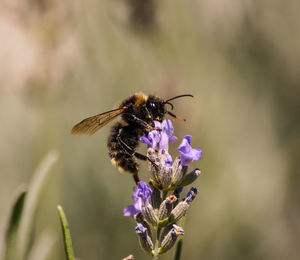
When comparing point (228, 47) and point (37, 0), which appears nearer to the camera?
point (37, 0)

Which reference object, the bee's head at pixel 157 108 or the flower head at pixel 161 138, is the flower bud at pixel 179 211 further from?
the bee's head at pixel 157 108

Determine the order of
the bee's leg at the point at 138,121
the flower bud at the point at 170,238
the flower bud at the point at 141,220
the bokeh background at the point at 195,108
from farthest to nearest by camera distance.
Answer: the bokeh background at the point at 195,108, the bee's leg at the point at 138,121, the flower bud at the point at 141,220, the flower bud at the point at 170,238

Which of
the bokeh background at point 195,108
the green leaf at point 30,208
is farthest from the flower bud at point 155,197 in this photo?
the bokeh background at point 195,108

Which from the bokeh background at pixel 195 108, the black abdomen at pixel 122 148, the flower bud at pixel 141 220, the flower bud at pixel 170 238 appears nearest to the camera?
the flower bud at pixel 170 238

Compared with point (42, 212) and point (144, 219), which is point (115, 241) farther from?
point (144, 219)

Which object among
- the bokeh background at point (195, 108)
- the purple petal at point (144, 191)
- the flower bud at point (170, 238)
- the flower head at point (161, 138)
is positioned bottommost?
the flower bud at point (170, 238)

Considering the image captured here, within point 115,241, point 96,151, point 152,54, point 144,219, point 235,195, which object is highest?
point 152,54

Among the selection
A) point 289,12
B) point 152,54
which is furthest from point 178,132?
point 289,12
